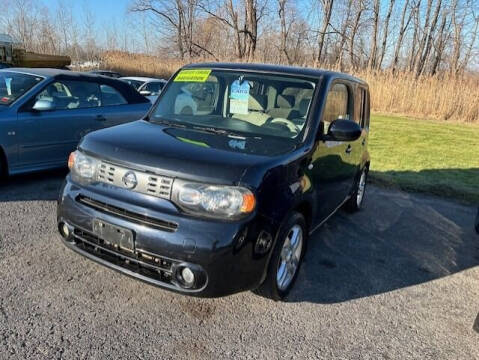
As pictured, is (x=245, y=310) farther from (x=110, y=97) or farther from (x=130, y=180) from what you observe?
(x=110, y=97)

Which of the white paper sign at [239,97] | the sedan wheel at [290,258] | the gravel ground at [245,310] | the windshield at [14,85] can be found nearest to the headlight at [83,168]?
the gravel ground at [245,310]

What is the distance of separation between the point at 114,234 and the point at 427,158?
29.4 feet

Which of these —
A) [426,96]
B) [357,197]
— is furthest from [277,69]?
[426,96]

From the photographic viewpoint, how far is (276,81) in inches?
145

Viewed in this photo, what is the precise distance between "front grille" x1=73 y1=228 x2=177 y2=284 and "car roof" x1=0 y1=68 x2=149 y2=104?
3649mm

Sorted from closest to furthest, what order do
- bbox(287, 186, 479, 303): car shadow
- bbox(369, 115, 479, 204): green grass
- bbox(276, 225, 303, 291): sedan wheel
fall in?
bbox(276, 225, 303, 291): sedan wheel → bbox(287, 186, 479, 303): car shadow → bbox(369, 115, 479, 204): green grass

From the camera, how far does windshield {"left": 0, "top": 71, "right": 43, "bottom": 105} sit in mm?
5276

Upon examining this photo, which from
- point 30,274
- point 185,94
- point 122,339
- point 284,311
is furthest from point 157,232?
point 185,94

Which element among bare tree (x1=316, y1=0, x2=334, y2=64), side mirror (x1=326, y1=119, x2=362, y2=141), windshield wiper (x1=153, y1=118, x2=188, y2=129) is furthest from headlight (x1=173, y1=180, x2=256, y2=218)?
bare tree (x1=316, y1=0, x2=334, y2=64)

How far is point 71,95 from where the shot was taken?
584 cm

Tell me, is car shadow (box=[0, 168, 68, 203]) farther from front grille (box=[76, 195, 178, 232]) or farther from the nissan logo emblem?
the nissan logo emblem

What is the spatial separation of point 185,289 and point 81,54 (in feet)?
124

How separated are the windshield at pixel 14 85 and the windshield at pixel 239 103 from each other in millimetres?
2554

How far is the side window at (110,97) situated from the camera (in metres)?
6.26
